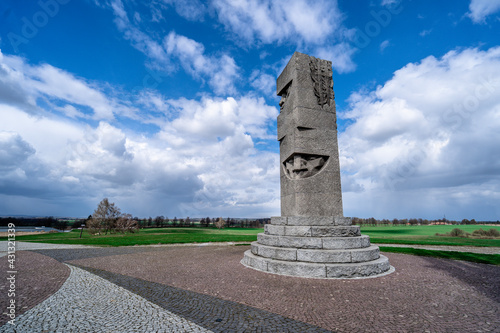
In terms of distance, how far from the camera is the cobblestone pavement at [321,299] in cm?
424

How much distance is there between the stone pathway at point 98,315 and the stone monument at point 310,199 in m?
4.26

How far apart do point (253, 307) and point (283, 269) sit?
9.69 feet

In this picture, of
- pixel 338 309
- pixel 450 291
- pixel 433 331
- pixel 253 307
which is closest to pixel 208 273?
pixel 253 307

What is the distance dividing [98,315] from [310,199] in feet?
25.6

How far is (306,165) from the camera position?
10.2m

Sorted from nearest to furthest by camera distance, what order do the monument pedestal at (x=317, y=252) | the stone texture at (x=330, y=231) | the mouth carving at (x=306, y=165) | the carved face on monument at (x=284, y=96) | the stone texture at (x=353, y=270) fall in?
the stone texture at (x=353, y=270), the monument pedestal at (x=317, y=252), the stone texture at (x=330, y=231), the mouth carving at (x=306, y=165), the carved face on monument at (x=284, y=96)

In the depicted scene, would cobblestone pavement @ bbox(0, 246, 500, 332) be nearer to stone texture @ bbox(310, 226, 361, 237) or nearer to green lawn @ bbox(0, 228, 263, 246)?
stone texture @ bbox(310, 226, 361, 237)

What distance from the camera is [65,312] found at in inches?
188

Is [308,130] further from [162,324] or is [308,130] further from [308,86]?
[162,324]

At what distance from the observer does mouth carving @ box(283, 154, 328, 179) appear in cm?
1010

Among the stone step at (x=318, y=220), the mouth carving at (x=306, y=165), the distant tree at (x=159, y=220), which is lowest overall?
the distant tree at (x=159, y=220)

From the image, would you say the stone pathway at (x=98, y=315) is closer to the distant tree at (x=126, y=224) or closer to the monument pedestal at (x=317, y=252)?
the monument pedestal at (x=317, y=252)

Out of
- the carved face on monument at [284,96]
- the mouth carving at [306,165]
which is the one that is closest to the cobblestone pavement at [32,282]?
the mouth carving at [306,165]

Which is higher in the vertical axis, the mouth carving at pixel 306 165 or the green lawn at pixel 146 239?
the mouth carving at pixel 306 165
